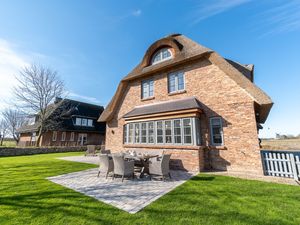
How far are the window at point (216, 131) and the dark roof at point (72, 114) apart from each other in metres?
23.6

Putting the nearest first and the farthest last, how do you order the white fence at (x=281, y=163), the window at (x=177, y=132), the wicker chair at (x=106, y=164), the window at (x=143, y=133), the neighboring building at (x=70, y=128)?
1. the white fence at (x=281, y=163)
2. the wicker chair at (x=106, y=164)
3. the window at (x=177, y=132)
4. the window at (x=143, y=133)
5. the neighboring building at (x=70, y=128)

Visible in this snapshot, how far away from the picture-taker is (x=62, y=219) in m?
3.43

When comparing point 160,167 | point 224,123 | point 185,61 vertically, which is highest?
point 185,61

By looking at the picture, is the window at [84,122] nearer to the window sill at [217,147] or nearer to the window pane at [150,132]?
the window pane at [150,132]

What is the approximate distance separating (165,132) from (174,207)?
20.8ft

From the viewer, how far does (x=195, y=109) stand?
887 cm

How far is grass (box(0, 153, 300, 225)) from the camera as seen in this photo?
3400 mm

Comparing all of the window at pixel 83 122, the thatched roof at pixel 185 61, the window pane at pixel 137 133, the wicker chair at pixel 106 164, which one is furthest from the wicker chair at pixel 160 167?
the window at pixel 83 122

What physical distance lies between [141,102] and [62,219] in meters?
10.4

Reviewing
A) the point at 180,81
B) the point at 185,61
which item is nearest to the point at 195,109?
the point at 180,81

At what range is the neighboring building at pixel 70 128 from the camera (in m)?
25.5

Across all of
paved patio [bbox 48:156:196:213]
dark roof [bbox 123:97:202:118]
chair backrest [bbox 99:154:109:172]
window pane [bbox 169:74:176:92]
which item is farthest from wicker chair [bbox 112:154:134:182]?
window pane [bbox 169:74:176:92]

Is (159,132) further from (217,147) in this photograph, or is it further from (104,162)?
(104,162)

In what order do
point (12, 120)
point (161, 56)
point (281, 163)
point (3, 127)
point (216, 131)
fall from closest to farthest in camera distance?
point (281, 163)
point (216, 131)
point (161, 56)
point (12, 120)
point (3, 127)
